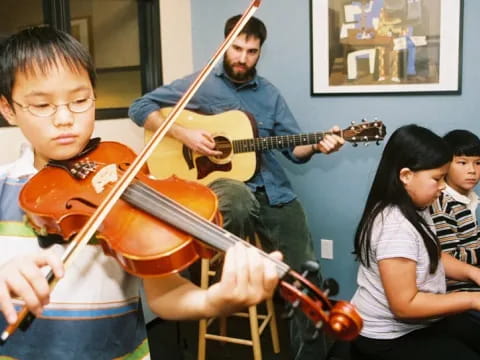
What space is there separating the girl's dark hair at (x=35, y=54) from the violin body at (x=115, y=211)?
165 mm

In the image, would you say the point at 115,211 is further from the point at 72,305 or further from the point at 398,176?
the point at 398,176

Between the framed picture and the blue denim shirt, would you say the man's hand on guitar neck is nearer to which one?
the blue denim shirt

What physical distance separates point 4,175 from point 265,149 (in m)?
1.32

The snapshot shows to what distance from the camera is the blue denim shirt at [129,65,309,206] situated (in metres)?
2.14

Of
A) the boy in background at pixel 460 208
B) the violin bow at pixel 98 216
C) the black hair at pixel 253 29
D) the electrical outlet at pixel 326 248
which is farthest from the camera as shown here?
the electrical outlet at pixel 326 248

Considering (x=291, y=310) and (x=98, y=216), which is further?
(x=98, y=216)

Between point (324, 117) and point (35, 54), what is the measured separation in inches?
75.0

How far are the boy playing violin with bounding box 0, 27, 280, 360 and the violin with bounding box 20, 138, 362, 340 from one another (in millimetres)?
45

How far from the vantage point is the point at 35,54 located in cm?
76

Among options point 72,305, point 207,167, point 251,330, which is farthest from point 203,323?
point 72,305

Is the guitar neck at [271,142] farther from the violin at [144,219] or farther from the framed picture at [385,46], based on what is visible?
the violin at [144,219]

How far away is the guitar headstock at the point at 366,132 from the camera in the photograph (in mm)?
Answer: 1972

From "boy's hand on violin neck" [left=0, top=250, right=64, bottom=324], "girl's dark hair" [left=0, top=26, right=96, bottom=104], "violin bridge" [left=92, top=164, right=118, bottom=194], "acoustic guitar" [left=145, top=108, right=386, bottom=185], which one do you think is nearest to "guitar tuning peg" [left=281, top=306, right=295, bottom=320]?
"boy's hand on violin neck" [left=0, top=250, right=64, bottom=324]

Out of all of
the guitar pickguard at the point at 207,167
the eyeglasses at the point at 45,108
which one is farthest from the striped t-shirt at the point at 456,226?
the eyeglasses at the point at 45,108
